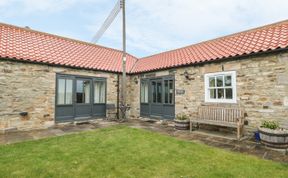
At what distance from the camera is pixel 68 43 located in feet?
36.4

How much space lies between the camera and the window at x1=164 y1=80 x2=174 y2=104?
9.33 metres

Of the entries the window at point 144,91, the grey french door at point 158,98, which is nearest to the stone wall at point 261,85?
the grey french door at point 158,98

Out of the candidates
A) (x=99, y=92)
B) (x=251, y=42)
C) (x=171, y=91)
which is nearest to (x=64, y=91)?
(x=99, y=92)

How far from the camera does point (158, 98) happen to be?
10125mm

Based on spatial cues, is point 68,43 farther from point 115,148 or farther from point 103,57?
point 115,148

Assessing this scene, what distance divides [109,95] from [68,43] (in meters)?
4.56

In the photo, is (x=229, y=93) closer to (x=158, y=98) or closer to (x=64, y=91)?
(x=158, y=98)

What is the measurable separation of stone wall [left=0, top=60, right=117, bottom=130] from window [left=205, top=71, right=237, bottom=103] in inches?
290

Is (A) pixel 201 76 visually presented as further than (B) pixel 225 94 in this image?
Yes

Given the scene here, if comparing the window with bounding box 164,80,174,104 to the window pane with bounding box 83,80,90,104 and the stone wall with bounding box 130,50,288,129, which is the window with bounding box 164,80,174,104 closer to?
the stone wall with bounding box 130,50,288,129

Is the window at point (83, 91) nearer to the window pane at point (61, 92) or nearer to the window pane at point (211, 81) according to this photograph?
the window pane at point (61, 92)

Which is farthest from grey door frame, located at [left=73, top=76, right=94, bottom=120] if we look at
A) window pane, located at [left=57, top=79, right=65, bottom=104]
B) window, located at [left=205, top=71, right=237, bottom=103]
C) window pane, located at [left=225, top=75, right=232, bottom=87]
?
window pane, located at [left=225, top=75, right=232, bottom=87]

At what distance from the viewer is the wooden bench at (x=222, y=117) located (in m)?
6.02

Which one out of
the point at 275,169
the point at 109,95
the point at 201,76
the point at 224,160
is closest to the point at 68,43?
the point at 109,95
